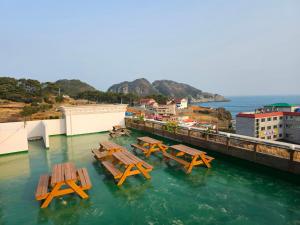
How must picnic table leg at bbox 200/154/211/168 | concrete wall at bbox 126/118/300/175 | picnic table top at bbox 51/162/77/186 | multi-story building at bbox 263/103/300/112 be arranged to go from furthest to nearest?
multi-story building at bbox 263/103/300/112 < picnic table leg at bbox 200/154/211/168 < concrete wall at bbox 126/118/300/175 < picnic table top at bbox 51/162/77/186

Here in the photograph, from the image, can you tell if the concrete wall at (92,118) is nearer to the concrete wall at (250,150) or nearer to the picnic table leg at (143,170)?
the concrete wall at (250,150)

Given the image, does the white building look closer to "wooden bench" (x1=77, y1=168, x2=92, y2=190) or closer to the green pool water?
the green pool water

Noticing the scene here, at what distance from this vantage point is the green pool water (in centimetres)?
400

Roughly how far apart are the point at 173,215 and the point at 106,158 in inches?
156

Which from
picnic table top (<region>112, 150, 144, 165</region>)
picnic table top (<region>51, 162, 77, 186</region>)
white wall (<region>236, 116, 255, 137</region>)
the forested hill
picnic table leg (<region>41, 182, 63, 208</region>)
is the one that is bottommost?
white wall (<region>236, 116, 255, 137</region>)

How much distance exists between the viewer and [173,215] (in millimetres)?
4094

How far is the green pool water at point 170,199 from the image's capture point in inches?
157

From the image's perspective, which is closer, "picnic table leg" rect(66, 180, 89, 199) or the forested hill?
"picnic table leg" rect(66, 180, 89, 199)

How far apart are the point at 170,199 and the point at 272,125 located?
79.7 ft

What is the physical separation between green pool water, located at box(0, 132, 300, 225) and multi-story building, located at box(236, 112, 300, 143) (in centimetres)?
1905

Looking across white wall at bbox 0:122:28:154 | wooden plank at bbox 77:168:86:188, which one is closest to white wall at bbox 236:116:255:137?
white wall at bbox 0:122:28:154

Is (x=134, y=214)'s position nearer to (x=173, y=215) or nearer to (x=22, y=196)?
(x=173, y=215)

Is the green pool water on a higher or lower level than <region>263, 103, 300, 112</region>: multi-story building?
lower

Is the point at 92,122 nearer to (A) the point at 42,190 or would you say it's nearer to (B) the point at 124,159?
(B) the point at 124,159
